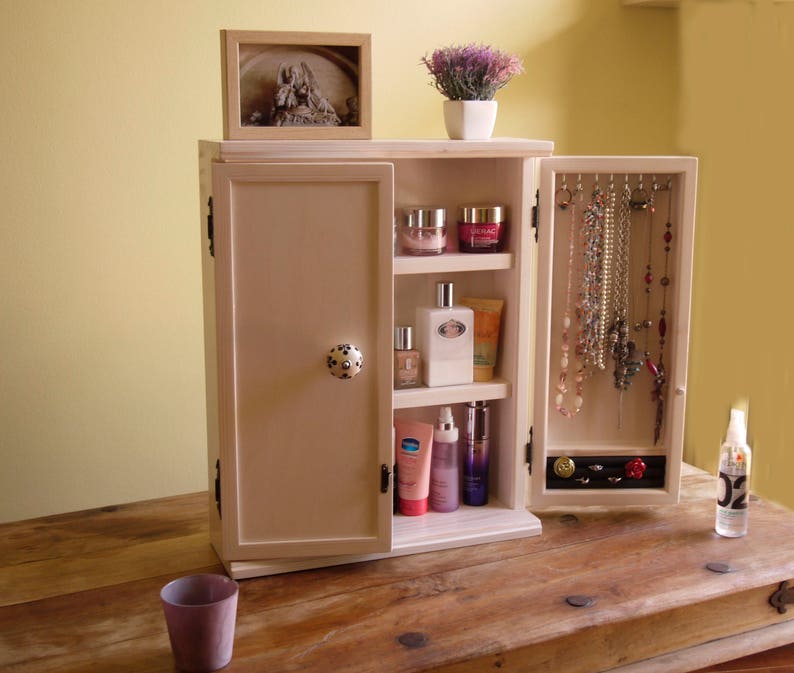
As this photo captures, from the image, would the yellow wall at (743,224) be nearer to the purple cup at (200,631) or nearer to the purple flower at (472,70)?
the purple flower at (472,70)

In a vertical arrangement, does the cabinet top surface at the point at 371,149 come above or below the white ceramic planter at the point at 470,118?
below

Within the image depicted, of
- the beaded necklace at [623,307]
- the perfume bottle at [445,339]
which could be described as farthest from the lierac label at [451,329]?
the beaded necklace at [623,307]

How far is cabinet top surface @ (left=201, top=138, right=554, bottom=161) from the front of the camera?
1.20 metres

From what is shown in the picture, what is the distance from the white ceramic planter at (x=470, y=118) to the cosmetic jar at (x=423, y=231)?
0.37 ft

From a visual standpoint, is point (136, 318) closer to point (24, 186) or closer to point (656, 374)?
point (24, 186)

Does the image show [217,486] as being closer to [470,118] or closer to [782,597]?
[470,118]

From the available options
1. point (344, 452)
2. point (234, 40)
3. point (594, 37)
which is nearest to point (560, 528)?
point (344, 452)

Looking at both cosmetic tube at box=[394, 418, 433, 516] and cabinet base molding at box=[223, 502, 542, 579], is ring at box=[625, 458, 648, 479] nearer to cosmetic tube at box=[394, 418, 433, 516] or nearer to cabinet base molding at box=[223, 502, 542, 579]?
cabinet base molding at box=[223, 502, 542, 579]

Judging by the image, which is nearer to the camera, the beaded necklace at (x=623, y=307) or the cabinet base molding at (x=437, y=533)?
the cabinet base molding at (x=437, y=533)

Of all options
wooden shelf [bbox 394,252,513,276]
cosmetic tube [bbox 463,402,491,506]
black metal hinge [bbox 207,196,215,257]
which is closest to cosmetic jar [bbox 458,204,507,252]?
A: wooden shelf [bbox 394,252,513,276]

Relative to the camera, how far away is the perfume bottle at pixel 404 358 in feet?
4.47

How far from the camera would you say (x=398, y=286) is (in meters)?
1.44

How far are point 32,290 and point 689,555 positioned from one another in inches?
44.1

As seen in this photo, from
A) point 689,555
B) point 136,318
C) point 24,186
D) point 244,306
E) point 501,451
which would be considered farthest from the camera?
point 136,318
